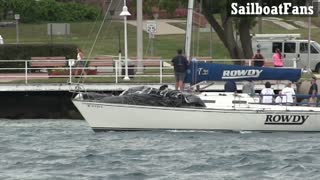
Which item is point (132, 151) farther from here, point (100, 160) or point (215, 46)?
point (215, 46)

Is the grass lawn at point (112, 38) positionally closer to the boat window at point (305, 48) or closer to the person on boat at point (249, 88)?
the boat window at point (305, 48)

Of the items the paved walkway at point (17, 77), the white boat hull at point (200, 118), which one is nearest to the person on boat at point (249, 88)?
the white boat hull at point (200, 118)

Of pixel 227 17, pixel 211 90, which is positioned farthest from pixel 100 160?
pixel 227 17

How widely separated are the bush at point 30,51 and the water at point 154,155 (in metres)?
10.6

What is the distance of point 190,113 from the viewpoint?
32.0 m

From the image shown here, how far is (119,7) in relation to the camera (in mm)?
75500

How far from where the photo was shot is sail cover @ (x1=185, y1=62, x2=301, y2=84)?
111ft

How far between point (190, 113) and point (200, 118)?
1.26ft

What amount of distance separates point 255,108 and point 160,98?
3166 millimetres

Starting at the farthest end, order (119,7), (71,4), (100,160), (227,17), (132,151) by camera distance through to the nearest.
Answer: (71,4) → (119,7) → (227,17) → (132,151) → (100,160)

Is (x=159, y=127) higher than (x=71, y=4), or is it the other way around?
(x=71, y=4)

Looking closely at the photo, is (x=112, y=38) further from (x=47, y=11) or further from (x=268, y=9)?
(x=268, y=9)

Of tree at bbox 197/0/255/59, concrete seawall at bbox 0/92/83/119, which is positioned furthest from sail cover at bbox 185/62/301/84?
tree at bbox 197/0/255/59

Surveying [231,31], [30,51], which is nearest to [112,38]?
[231,31]
